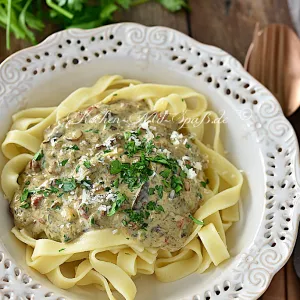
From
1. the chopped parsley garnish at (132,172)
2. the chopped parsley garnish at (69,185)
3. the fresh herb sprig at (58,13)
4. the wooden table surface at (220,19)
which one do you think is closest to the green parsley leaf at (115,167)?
the chopped parsley garnish at (132,172)

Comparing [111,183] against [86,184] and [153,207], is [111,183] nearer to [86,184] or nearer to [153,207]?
[86,184]

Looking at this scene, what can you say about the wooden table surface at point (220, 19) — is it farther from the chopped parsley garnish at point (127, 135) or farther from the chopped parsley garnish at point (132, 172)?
the chopped parsley garnish at point (132, 172)

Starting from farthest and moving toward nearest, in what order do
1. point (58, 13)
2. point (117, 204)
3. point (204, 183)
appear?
point (58, 13) → point (204, 183) → point (117, 204)

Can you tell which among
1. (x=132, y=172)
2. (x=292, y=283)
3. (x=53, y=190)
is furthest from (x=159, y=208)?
(x=292, y=283)

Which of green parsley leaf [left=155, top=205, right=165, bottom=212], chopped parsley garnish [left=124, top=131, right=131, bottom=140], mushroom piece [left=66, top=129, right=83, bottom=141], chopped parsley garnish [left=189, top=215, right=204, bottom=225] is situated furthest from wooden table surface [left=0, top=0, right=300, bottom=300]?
green parsley leaf [left=155, top=205, right=165, bottom=212]

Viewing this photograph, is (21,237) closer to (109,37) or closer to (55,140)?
(55,140)

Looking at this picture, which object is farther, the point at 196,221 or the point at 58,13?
the point at 58,13
